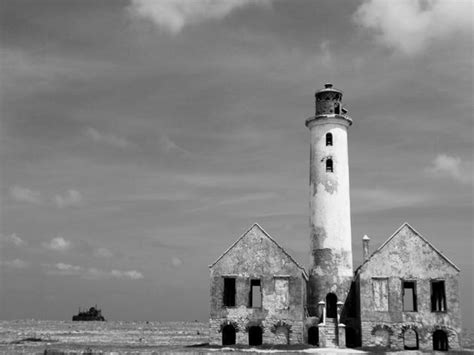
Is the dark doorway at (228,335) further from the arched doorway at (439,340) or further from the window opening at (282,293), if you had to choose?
the arched doorway at (439,340)

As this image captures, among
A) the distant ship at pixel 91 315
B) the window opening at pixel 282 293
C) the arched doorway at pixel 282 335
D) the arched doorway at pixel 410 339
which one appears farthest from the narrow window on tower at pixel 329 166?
the distant ship at pixel 91 315

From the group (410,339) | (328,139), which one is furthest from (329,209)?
(410,339)

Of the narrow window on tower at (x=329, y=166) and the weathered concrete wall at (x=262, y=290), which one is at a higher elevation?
the narrow window on tower at (x=329, y=166)

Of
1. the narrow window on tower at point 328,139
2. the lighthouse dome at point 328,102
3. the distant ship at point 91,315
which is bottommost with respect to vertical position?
the distant ship at point 91,315

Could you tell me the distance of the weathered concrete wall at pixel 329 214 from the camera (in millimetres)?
41344

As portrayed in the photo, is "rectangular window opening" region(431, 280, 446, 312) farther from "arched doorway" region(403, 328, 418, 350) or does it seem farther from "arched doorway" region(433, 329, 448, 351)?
"arched doorway" region(403, 328, 418, 350)

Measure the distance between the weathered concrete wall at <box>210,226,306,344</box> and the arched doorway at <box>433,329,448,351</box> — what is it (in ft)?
28.3

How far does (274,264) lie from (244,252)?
211cm

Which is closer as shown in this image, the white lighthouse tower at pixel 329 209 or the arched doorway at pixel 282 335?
the arched doorway at pixel 282 335

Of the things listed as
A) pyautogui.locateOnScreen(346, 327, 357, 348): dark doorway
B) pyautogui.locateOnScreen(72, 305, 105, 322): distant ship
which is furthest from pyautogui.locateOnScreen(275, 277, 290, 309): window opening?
pyautogui.locateOnScreen(72, 305, 105, 322): distant ship

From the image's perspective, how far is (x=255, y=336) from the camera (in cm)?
4081

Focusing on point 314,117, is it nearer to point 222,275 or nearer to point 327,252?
point 327,252

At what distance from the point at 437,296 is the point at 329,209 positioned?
927 cm

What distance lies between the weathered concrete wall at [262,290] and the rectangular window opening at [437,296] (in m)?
8.70
